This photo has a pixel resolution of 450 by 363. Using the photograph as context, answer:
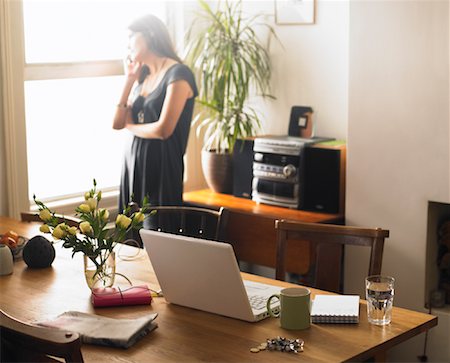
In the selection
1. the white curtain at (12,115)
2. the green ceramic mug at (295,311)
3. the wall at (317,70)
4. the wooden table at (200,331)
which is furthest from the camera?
the wall at (317,70)

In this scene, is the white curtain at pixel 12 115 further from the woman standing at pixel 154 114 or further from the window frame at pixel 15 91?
the woman standing at pixel 154 114

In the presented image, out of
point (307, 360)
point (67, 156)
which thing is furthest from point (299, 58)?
point (307, 360)

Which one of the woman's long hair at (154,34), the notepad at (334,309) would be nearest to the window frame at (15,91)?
the woman's long hair at (154,34)

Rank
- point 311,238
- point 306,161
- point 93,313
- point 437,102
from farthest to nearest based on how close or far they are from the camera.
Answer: point 306,161, point 437,102, point 311,238, point 93,313

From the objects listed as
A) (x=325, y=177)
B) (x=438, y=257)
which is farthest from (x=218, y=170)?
(x=438, y=257)

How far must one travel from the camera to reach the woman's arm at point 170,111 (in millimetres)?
4227

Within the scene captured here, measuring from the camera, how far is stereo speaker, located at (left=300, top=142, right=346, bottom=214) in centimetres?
418

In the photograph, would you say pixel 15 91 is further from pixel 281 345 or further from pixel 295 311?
pixel 281 345

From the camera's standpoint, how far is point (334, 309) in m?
Answer: 2.37

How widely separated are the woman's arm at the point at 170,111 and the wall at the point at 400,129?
0.85 meters

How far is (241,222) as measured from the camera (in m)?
4.35

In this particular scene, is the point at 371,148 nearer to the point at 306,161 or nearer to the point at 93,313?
the point at 306,161

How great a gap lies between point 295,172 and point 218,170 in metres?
0.59

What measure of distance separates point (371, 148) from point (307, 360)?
210 centimetres
